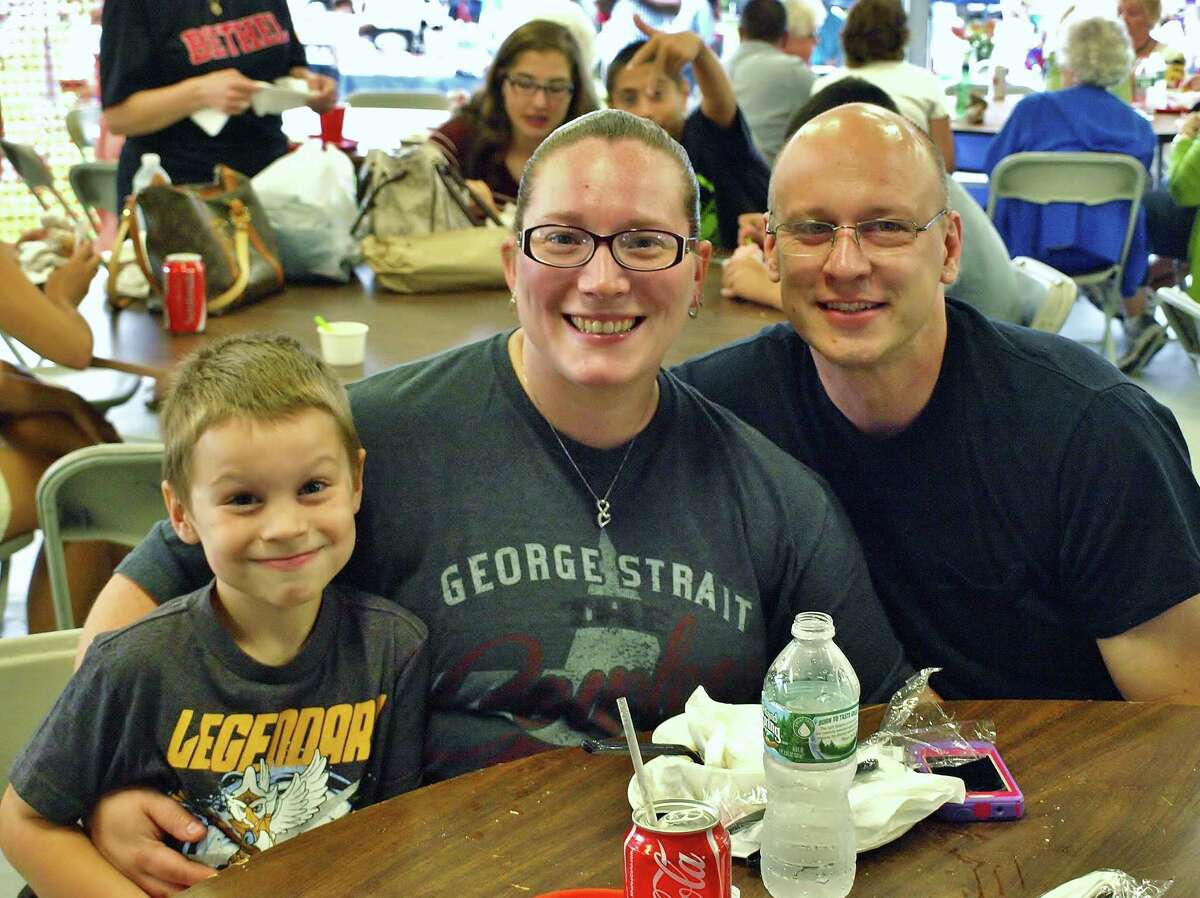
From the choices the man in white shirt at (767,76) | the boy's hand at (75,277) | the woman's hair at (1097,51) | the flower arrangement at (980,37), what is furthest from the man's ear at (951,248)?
the flower arrangement at (980,37)

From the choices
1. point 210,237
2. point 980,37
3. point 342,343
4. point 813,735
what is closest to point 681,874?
point 813,735

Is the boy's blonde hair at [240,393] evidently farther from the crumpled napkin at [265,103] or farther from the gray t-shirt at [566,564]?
the crumpled napkin at [265,103]

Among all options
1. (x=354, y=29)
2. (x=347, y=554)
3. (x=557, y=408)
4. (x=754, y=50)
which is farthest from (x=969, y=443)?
(x=354, y=29)

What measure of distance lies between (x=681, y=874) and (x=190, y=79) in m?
3.41

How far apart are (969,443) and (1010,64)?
28.0 ft

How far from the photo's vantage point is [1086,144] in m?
6.45

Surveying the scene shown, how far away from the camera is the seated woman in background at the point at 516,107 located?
3982 mm

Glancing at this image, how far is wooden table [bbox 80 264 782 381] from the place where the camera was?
2.93 meters

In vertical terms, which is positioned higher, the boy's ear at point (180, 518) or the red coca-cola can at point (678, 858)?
the red coca-cola can at point (678, 858)

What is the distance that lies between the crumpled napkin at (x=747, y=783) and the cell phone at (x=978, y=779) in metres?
0.02

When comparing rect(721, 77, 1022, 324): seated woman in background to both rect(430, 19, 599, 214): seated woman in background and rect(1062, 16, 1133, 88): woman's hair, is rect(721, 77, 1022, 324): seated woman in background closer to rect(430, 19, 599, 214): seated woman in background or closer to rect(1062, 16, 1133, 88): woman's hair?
rect(430, 19, 599, 214): seated woman in background

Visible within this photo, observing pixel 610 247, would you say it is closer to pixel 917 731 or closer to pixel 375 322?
pixel 917 731

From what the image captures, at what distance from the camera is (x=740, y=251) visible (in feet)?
11.7

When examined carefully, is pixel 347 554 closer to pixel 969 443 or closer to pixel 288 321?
pixel 969 443
